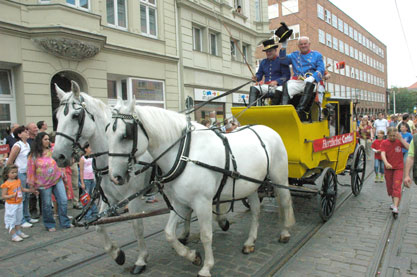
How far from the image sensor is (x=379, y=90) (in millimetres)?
57781

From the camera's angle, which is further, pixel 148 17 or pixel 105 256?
pixel 148 17

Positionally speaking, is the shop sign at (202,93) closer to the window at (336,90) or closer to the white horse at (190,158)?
the white horse at (190,158)

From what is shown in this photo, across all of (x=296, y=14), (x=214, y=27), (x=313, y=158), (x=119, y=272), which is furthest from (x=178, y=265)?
(x=296, y=14)

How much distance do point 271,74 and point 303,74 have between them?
2.04ft

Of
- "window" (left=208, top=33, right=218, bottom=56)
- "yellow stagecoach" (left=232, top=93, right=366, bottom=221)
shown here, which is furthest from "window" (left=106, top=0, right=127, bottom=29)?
"yellow stagecoach" (left=232, top=93, right=366, bottom=221)

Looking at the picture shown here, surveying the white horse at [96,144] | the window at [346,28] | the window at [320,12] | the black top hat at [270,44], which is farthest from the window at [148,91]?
the window at [346,28]

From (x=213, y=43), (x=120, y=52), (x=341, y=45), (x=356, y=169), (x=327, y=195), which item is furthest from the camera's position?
(x=341, y=45)

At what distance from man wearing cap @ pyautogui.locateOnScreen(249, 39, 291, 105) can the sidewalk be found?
2.49 meters

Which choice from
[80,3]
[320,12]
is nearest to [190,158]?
[80,3]

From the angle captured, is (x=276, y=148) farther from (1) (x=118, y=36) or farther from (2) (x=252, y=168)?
(1) (x=118, y=36)

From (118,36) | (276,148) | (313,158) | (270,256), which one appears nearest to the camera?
(270,256)

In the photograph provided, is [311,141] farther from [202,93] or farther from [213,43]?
[213,43]

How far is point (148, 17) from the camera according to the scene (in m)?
13.6

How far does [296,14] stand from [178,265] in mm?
34767
